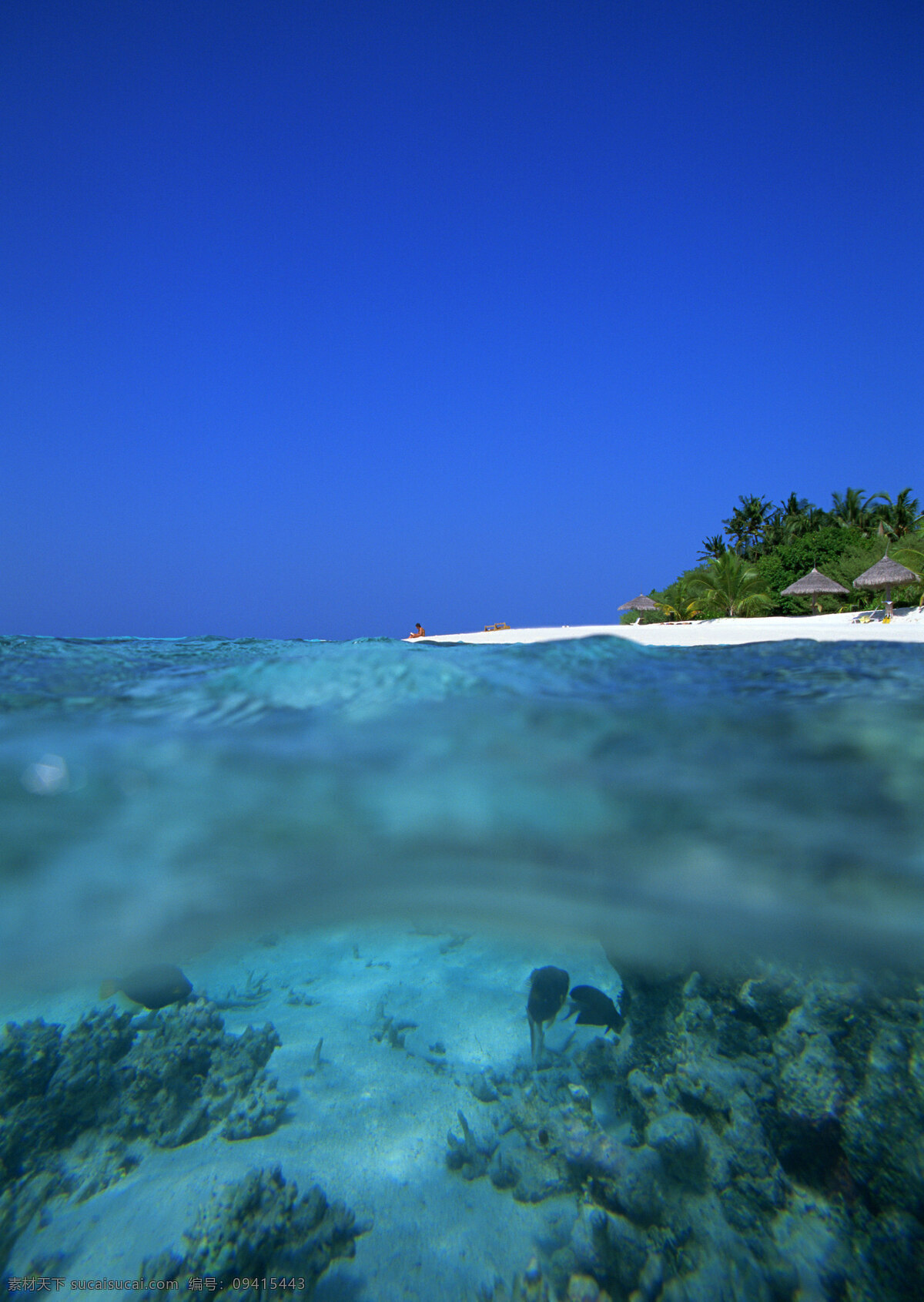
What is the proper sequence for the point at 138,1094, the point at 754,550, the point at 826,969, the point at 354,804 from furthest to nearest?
the point at 754,550
the point at 354,804
the point at 138,1094
the point at 826,969

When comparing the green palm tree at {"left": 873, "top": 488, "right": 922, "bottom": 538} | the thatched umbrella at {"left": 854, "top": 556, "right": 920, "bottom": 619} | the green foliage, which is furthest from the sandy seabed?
the green palm tree at {"left": 873, "top": 488, "right": 922, "bottom": 538}

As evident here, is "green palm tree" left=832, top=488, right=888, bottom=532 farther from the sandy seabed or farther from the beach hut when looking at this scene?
the sandy seabed

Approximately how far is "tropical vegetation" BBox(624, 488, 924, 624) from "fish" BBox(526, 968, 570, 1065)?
22.9m

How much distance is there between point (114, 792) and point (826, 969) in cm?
376

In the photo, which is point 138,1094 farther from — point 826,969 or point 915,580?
point 915,580

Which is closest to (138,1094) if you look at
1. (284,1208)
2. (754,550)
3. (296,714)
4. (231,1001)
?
(231,1001)

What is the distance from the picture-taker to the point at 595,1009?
11.2 ft

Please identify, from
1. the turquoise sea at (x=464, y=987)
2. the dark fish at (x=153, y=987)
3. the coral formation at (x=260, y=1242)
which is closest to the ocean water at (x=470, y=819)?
the turquoise sea at (x=464, y=987)

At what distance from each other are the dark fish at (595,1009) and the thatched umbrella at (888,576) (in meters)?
20.8

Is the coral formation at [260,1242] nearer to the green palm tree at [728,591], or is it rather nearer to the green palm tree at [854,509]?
the green palm tree at [728,591]

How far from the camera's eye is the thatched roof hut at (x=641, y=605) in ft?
95.6

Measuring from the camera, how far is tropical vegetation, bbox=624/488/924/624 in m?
25.0

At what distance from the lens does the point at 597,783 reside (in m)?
3.26

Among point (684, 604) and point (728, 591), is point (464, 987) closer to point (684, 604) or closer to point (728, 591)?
point (728, 591)
